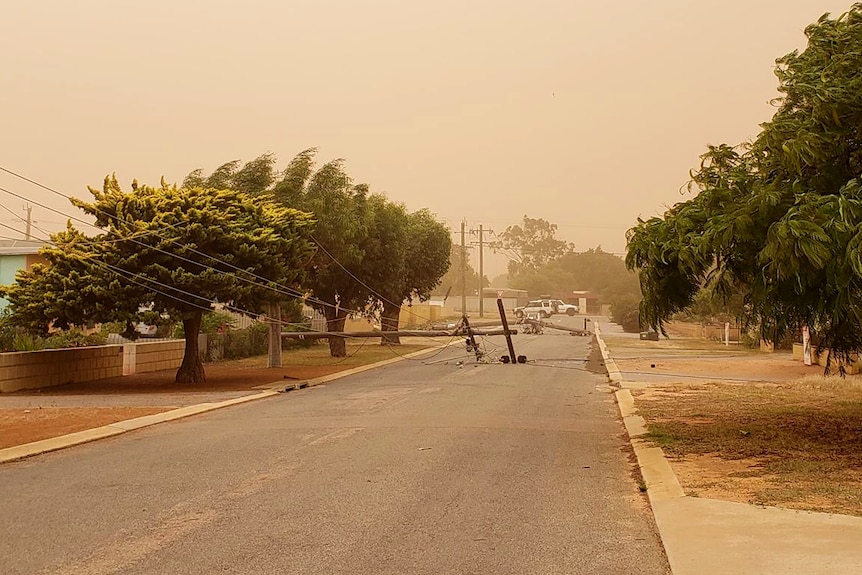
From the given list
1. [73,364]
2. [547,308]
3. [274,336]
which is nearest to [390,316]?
[274,336]

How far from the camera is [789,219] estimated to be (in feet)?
32.7

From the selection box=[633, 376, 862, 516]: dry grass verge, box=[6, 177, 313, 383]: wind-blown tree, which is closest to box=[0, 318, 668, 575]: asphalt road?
box=[633, 376, 862, 516]: dry grass verge

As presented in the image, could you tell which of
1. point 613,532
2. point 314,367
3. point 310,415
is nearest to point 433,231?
point 314,367

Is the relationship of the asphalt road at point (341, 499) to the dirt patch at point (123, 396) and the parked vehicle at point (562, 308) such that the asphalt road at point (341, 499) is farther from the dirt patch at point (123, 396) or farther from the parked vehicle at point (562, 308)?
the parked vehicle at point (562, 308)

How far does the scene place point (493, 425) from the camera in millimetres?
15023

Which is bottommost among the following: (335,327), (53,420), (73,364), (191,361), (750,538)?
(53,420)

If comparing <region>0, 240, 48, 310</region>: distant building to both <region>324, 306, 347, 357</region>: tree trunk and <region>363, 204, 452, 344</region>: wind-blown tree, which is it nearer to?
<region>324, 306, 347, 357</region>: tree trunk

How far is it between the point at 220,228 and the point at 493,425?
11.9m

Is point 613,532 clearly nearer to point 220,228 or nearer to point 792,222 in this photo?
point 792,222

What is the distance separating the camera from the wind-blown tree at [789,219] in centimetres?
973

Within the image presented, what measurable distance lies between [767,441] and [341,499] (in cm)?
678

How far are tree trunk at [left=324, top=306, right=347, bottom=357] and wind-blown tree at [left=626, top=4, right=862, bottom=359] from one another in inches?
1091

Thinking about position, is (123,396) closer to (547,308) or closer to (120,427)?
(120,427)

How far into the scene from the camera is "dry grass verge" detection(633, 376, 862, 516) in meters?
8.92
